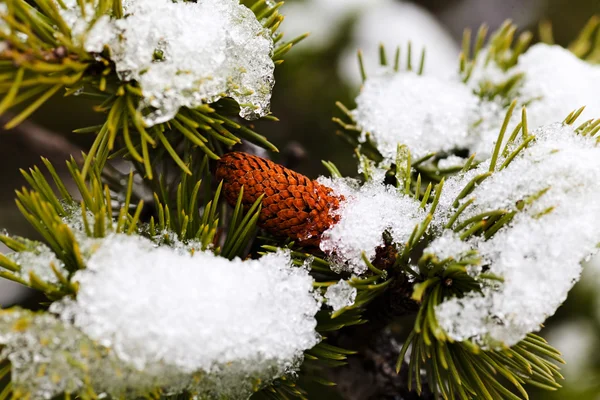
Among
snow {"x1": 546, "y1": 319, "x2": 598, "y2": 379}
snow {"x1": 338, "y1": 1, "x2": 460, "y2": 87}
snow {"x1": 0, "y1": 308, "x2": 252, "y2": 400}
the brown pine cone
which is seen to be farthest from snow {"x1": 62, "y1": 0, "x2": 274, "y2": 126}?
snow {"x1": 546, "y1": 319, "x2": 598, "y2": 379}

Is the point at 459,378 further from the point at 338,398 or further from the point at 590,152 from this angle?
the point at 338,398

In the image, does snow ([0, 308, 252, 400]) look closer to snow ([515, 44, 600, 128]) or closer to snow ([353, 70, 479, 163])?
snow ([353, 70, 479, 163])

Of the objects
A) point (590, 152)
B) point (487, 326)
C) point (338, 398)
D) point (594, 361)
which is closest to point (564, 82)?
point (590, 152)

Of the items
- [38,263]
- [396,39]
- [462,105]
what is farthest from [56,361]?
[396,39]

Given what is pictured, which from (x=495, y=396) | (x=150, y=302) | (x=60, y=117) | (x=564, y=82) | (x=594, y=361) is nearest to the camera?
(x=150, y=302)

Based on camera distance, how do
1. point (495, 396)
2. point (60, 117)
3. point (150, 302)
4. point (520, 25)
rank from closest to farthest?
point (150, 302) < point (495, 396) < point (60, 117) < point (520, 25)

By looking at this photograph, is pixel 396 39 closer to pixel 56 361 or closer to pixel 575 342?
pixel 575 342

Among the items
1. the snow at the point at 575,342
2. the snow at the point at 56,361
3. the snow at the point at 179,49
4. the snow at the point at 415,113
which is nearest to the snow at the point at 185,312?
the snow at the point at 56,361
